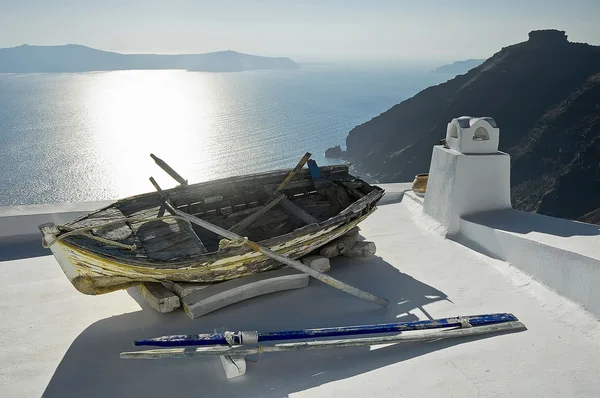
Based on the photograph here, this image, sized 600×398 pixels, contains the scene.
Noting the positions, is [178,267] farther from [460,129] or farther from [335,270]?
[460,129]

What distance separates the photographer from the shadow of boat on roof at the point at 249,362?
3625 millimetres

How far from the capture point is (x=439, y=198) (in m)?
7.33

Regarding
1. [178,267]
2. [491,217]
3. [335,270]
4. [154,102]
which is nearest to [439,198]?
[491,217]

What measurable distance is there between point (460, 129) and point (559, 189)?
3863cm

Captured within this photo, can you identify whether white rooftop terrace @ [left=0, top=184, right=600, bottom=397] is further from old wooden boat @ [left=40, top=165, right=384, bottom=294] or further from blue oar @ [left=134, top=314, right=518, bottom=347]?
old wooden boat @ [left=40, top=165, right=384, bottom=294]

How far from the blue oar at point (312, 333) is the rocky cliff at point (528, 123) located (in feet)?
114

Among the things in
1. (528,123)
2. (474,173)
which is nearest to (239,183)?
(474,173)

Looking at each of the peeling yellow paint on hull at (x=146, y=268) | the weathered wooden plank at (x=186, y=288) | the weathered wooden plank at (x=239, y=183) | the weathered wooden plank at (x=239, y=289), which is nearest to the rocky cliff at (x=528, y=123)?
the weathered wooden plank at (x=239, y=183)

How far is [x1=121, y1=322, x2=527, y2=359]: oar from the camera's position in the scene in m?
3.69

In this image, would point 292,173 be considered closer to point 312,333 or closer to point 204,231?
point 204,231

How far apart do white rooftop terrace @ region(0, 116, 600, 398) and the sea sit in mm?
31968

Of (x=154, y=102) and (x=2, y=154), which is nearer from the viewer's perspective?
(x=2, y=154)

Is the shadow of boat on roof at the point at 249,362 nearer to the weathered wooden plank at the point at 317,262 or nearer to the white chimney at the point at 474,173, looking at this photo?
the weathered wooden plank at the point at 317,262

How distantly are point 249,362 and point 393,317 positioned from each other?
1.70 metres
